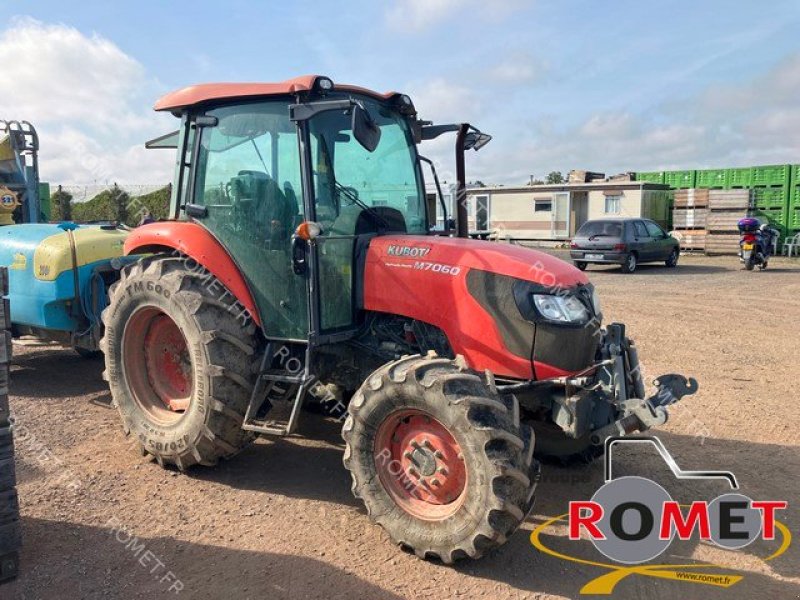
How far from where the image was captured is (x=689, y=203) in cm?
2306

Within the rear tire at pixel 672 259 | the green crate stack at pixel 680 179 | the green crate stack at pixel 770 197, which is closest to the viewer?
the rear tire at pixel 672 259

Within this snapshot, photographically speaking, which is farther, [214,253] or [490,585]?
[214,253]

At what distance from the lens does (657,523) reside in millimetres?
3975

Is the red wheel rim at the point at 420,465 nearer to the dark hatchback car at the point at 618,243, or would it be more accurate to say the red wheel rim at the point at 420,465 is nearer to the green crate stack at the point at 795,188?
the dark hatchback car at the point at 618,243

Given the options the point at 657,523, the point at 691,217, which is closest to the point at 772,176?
the point at 691,217

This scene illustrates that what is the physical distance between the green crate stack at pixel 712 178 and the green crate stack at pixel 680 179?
0.63 ft

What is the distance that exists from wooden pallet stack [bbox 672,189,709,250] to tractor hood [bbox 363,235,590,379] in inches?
821

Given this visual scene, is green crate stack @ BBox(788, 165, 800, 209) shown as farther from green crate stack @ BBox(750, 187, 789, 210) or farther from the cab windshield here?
the cab windshield

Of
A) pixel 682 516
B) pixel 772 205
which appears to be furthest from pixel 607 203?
pixel 682 516

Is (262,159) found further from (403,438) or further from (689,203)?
(689,203)

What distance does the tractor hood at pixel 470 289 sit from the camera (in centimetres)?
386

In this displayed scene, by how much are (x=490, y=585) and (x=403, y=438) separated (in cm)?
89
